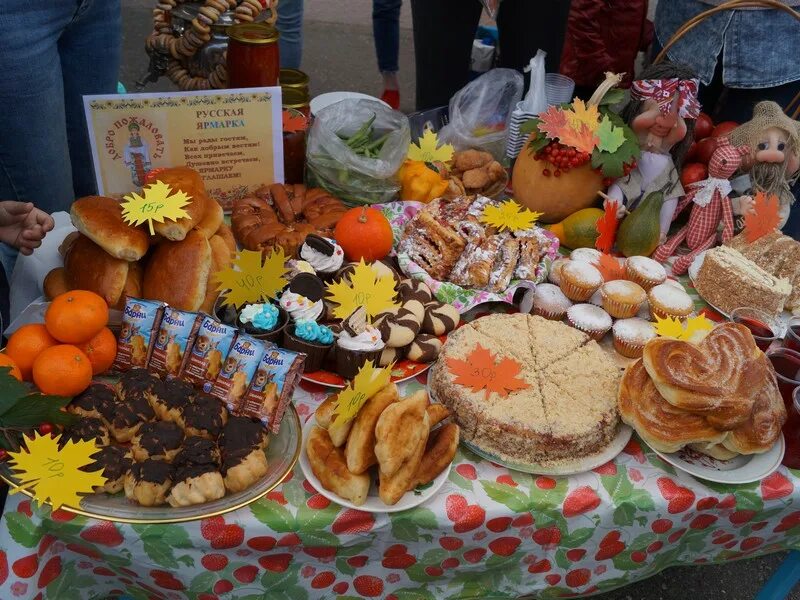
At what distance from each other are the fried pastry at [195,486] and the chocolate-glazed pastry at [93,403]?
0.68 feet

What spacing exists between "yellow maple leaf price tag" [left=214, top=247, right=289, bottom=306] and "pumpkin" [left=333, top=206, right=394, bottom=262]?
314 mm

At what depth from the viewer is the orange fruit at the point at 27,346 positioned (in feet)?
4.20

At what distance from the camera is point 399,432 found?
3.94 feet

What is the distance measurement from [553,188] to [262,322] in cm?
112

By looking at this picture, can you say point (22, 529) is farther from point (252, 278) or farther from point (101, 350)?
point (252, 278)

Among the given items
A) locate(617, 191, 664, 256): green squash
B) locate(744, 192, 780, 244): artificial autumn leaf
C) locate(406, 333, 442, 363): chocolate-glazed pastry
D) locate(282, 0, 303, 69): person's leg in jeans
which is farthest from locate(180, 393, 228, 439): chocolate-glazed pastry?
locate(282, 0, 303, 69): person's leg in jeans

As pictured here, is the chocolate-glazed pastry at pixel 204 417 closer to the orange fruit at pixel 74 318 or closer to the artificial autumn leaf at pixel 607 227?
the orange fruit at pixel 74 318

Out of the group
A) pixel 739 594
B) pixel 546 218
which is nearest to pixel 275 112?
pixel 546 218

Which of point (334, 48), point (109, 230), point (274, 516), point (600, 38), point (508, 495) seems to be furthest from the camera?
point (334, 48)

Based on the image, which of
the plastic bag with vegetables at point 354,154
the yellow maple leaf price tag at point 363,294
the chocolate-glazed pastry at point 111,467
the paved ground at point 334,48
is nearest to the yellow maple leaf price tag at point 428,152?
the plastic bag with vegetables at point 354,154

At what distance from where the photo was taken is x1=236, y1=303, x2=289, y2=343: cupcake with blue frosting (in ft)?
4.76

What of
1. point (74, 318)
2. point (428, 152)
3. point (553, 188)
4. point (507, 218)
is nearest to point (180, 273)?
point (74, 318)

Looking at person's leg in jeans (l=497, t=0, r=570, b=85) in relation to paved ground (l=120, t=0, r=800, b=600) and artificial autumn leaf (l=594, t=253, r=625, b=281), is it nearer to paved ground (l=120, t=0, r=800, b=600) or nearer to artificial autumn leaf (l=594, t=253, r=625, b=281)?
artificial autumn leaf (l=594, t=253, r=625, b=281)

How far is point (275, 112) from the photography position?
6.06 ft
